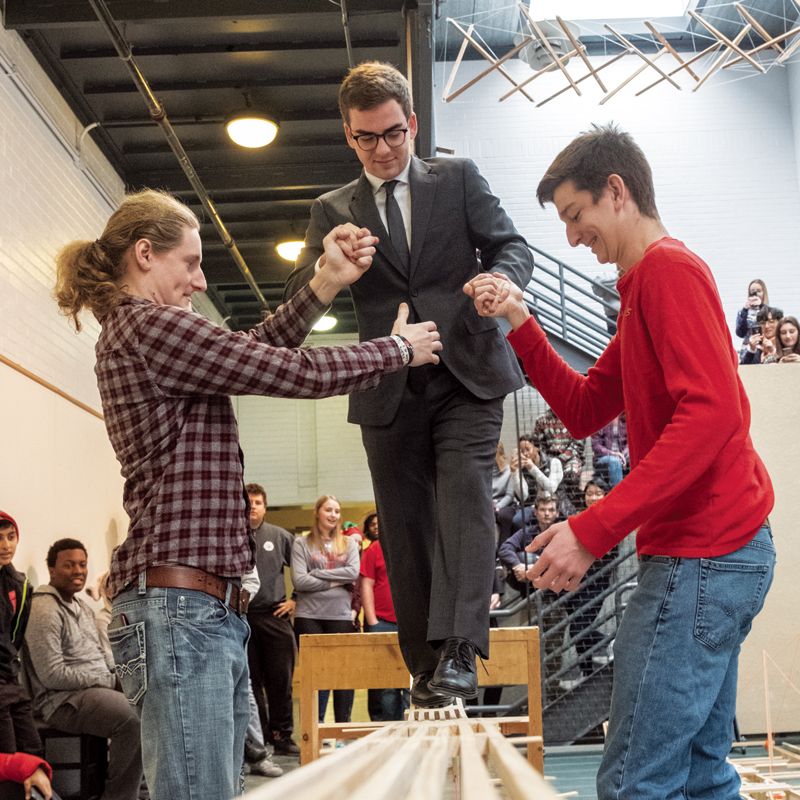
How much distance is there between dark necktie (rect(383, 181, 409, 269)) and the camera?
276cm

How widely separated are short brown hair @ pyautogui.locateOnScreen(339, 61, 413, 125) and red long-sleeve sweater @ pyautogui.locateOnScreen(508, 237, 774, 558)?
937mm

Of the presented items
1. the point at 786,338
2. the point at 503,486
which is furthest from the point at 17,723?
the point at 786,338

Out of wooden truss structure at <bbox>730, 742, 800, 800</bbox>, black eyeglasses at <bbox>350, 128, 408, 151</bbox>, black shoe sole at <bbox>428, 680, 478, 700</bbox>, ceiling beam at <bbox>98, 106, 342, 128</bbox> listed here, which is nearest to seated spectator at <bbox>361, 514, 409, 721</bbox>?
wooden truss structure at <bbox>730, 742, 800, 800</bbox>

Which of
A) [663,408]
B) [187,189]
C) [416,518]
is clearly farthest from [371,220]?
[187,189]

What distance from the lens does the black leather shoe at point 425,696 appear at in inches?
93.5

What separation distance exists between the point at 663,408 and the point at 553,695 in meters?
6.17

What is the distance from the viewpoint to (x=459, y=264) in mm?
2783

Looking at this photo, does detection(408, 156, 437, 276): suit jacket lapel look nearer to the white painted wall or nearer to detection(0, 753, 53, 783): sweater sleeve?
detection(0, 753, 53, 783): sweater sleeve

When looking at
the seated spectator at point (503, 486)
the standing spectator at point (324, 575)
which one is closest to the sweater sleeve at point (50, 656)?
the standing spectator at point (324, 575)

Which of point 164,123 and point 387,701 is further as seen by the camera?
point 164,123

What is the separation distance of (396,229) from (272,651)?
5560 mm

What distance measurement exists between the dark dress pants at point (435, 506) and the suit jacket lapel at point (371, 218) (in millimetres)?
317

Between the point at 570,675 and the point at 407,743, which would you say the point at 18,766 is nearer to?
the point at 407,743

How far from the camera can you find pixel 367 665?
10.4 ft
